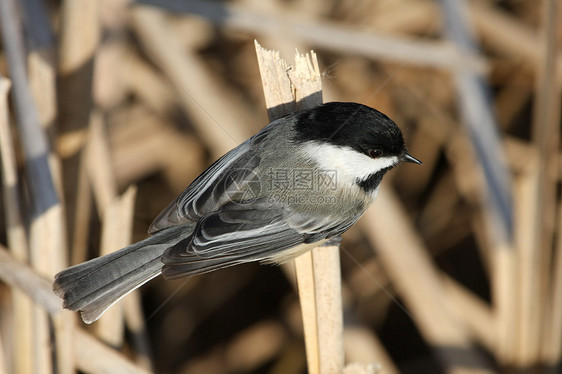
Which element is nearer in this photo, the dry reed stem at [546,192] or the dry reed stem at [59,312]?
the dry reed stem at [59,312]

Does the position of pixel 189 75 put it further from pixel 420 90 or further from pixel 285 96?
pixel 420 90

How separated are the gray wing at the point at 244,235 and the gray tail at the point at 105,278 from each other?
0.05 metres

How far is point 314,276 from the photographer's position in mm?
1220

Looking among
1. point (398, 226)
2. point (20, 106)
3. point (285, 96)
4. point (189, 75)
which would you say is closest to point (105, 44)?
point (189, 75)

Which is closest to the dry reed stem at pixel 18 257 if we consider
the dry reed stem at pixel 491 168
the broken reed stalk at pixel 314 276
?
the broken reed stalk at pixel 314 276

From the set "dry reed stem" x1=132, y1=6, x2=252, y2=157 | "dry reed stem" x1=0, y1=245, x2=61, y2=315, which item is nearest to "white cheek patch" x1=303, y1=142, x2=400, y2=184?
"dry reed stem" x1=132, y1=6, x2=252, y2=157

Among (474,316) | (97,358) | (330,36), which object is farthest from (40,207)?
(474,316)

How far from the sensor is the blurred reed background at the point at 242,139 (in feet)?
4.47

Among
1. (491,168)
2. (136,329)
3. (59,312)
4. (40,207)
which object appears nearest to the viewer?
(59,312)

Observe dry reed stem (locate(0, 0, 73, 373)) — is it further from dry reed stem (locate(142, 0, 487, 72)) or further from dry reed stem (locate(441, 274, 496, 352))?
dry reed stem (locate(441, 274, 496, 352))

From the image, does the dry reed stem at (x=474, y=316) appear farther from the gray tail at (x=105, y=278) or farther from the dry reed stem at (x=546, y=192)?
the gray tail at (x=105, y=278)

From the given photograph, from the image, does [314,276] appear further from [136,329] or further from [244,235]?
[136,329]

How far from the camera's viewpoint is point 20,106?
134 centimetres

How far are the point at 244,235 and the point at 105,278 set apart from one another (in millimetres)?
307
